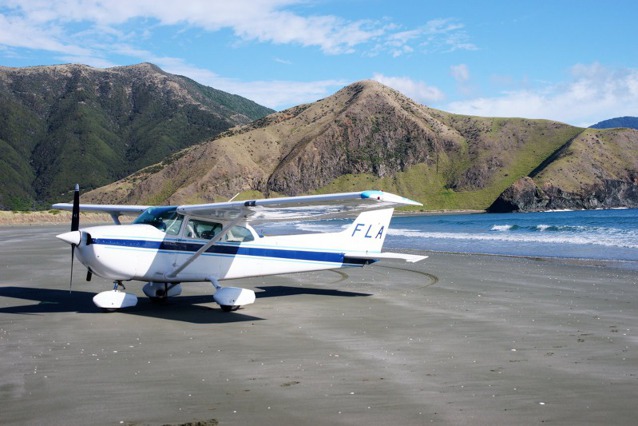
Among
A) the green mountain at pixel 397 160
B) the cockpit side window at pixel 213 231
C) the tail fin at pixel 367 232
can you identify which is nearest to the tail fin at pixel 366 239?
the tail fin at pixel 367 232

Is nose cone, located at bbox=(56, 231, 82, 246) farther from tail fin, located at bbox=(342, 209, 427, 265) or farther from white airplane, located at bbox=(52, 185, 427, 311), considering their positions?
tail fin, located at bbox=(342, 209, 427, 265)

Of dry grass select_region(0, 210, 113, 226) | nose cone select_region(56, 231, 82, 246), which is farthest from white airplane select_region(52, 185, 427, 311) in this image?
dry grass select_region(0, 210, 113, 226)

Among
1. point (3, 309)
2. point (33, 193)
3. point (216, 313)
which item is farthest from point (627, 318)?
Result: point (33, 193)

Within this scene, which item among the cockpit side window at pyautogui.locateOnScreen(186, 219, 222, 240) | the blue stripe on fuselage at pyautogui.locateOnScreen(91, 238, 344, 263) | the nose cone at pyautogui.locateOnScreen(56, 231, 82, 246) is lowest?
the blue stripe on fuselage at pyautogui.locateOnScreen(91, 238, 344, 263)

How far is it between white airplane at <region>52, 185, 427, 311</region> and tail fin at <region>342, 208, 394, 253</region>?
2.15 ft

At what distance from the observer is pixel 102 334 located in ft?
31.8

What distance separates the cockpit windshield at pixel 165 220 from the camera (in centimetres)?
1246

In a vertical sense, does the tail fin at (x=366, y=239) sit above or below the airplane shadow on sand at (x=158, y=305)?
above

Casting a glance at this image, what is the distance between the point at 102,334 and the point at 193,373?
10.2 ft

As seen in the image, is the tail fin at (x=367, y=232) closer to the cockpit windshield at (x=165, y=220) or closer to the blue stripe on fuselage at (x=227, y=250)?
the blue stripe on fuselage at (x=227, y=250)

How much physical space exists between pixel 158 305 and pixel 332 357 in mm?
5987

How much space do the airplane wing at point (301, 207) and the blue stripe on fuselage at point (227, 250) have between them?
2.06ft

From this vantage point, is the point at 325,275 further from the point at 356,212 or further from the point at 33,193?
the point at 33,193

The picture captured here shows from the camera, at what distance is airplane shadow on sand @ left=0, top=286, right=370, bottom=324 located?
11.6 metres
